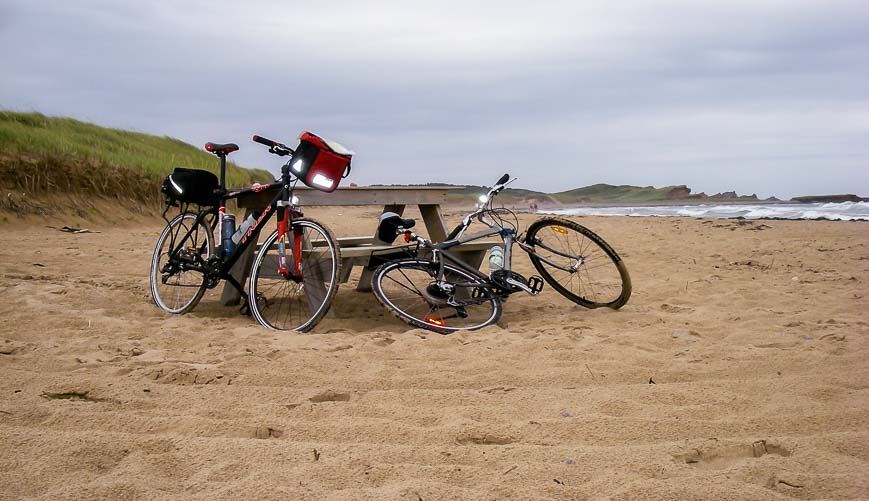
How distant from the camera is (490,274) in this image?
4.70 metres

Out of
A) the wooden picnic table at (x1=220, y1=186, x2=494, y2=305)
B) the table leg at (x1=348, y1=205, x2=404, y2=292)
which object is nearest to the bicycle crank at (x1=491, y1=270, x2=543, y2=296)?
the wooden picnic table at (x1=220, y1=186, x2=494, y2=305)

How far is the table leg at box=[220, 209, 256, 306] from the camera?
4.98 metres

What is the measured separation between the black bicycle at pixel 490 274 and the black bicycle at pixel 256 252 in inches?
17.3

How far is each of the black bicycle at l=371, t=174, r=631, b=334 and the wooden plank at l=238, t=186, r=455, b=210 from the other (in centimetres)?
46

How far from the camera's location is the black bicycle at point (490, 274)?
457 cm

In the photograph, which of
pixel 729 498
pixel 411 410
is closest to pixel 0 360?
pixel 411 410

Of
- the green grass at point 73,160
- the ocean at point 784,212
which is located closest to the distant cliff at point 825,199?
the ocean at point 784,212

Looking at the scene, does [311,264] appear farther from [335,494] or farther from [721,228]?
[721,228]

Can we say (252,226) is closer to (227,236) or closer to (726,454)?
(227,236)

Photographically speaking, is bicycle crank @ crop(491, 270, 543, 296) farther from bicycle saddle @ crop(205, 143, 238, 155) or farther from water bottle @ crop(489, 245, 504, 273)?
bicycle saddle @ crop(205, 143, 238, 155)

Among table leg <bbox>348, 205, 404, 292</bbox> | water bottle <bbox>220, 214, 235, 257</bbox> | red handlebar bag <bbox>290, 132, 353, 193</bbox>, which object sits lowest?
table leg <bbox>348, 205, 404, 292</bbox>

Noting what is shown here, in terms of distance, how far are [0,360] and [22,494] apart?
5.20ft

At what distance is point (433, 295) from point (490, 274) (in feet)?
1.40

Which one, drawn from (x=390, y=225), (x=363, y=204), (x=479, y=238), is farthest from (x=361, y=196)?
(x=479, y=238)
